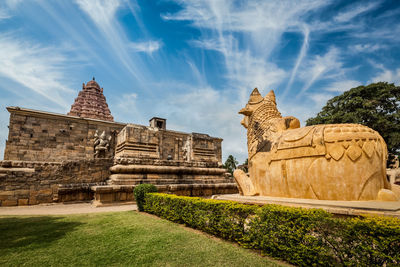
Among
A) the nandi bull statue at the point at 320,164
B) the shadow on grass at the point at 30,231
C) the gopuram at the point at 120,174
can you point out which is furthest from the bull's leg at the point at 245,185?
the gopuram at the point at 120,174

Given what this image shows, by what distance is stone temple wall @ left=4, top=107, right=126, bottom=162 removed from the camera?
1730 centimetres

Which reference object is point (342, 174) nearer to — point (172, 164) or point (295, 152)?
point (295, 152)

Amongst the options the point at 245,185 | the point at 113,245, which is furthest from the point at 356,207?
the point at 113,245

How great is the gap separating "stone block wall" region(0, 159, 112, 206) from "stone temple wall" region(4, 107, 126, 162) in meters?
11.5

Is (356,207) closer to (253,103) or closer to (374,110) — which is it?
(253,103)

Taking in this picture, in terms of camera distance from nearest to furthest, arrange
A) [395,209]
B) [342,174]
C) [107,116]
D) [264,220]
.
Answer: [395,209] → [264,220] → [342,174] → [107,116]

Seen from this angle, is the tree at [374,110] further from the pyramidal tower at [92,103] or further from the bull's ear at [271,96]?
the pyramidal tower at [92,103]

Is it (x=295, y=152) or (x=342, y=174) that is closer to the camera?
(x=342, y=174)

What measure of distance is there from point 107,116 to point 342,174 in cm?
3689

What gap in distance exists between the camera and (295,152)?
422 centimetres

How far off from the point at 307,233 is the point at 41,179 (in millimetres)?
8752

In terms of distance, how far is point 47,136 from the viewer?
18391 mm

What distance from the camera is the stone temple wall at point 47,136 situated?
56.7 ft

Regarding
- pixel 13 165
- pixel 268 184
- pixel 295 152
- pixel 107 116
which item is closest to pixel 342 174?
pixel 295 152
